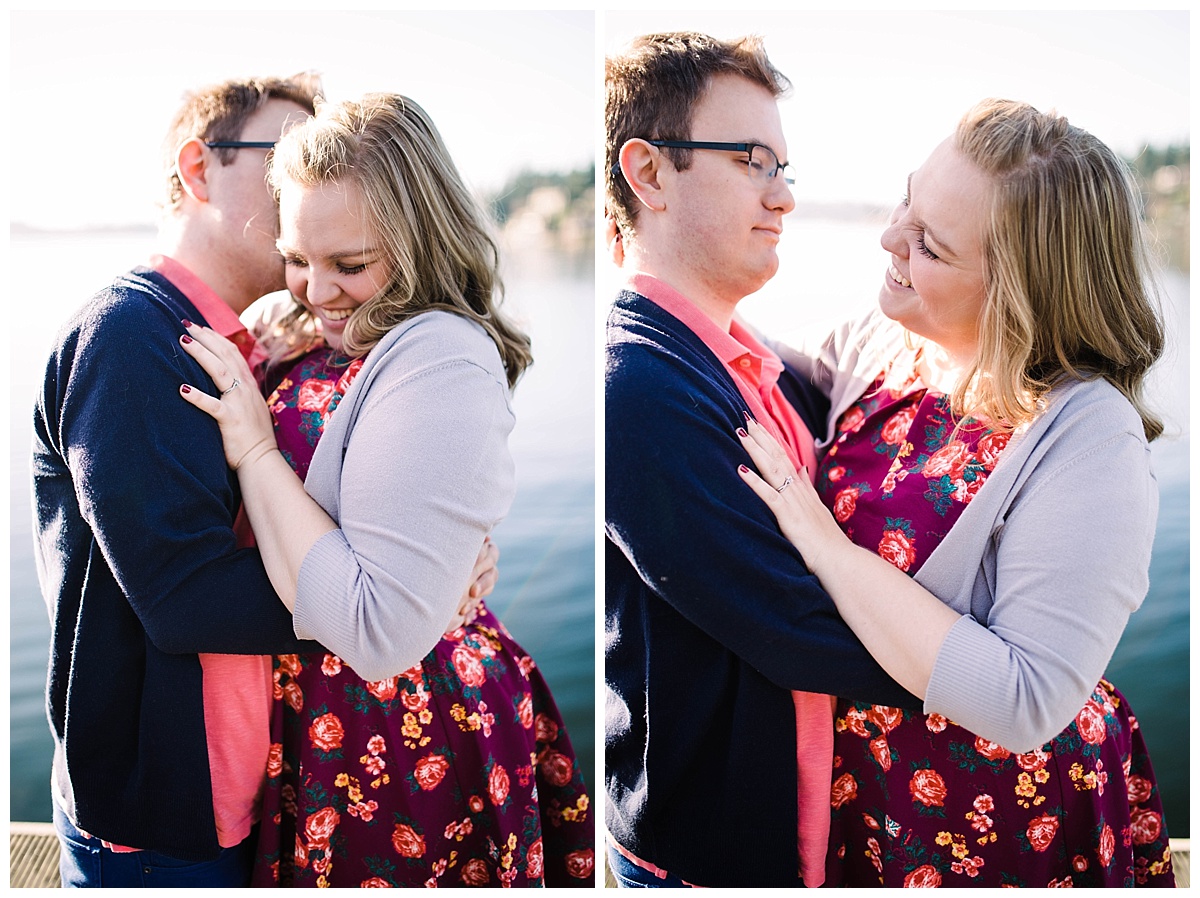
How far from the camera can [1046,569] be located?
147cm

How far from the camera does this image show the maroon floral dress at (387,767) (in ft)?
5.49

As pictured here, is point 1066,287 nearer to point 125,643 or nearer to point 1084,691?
point 1084,691

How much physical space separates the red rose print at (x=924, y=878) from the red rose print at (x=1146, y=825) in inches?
16.1

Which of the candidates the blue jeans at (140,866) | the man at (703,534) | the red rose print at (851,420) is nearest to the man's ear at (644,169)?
the man at (703,534)

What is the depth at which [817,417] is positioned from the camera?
195 centimetres

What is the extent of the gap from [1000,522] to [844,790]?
523mm

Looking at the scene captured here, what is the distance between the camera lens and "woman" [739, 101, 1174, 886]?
58.3 inches

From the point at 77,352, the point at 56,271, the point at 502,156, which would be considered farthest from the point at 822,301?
the point at 56,271

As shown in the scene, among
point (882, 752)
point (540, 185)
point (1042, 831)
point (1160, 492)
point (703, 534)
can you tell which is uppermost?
point (540, 185)

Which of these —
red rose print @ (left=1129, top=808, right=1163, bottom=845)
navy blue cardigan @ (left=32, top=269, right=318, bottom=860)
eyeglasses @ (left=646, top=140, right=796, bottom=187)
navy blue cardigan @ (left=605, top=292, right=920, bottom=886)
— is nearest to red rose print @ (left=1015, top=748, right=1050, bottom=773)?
navy blue cardigan @ (left=605, top=292, right=920, bottom=886)

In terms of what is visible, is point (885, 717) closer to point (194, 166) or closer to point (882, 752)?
point (882, 752)

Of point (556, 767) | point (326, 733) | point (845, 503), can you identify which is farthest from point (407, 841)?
point (845, 503)

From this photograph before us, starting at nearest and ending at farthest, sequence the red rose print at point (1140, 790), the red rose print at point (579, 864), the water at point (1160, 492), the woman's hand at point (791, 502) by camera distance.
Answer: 1. the woman's hand at point (791, 502)
2. the red rose print at point (1140, 790)
3. the red rose print at point (579, 864)
4. the water at point (1160, 492)

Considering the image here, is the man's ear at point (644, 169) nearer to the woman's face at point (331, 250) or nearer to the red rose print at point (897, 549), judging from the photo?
the woman's face at point (331, 250)
